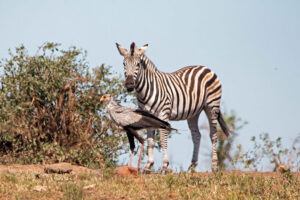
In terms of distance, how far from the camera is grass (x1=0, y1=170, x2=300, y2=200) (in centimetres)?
668

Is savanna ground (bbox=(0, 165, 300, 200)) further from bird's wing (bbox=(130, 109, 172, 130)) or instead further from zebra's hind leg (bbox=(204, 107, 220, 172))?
zebra's hind leg (bbox=(204, 107, 220, 172))

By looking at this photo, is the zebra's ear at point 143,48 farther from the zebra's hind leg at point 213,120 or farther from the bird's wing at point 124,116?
the zebra's hind leg at point 213,120

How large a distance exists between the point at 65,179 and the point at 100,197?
1.74 m

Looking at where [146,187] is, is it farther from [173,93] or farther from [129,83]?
[173,93]

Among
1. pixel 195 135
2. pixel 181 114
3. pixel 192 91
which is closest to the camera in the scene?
pixel 181 114

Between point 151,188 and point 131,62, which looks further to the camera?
point 131,62

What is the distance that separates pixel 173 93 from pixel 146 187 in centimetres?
479

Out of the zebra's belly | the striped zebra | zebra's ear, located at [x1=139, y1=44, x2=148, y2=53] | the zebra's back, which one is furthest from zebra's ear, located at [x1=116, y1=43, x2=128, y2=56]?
the zebra's belly

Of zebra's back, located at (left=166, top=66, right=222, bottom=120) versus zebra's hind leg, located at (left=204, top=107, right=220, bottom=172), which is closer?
zebra's back, located at (left=166, top=66, right=222, bottom=120)

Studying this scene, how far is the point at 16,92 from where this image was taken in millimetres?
12578

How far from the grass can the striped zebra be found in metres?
2.54

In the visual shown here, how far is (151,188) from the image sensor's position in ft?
23.8

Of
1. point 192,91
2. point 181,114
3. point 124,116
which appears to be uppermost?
point 192,91

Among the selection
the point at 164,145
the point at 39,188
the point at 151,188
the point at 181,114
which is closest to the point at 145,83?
the point at 181,114
